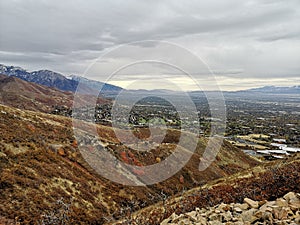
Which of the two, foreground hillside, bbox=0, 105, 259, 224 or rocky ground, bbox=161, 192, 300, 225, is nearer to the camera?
rocky ground, bbox=161, 192, 300, 225

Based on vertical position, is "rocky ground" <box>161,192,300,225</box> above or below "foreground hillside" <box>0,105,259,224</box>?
above

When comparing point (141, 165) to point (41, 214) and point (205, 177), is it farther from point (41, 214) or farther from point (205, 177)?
point (41, 214)

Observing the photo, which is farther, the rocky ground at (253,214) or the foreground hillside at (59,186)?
the foreground hillside at (59,186)

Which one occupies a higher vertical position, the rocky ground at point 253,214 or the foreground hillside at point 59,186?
the rocky ground at point 253,214

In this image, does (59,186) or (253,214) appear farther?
(59,186)

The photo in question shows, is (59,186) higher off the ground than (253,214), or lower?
lower

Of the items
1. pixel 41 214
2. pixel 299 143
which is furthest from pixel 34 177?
pixel 299 143
